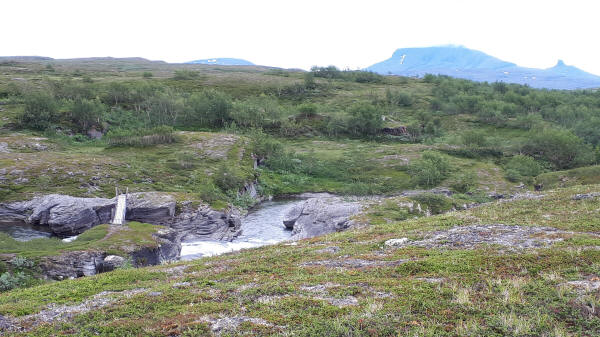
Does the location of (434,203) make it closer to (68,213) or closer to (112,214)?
(112,214)

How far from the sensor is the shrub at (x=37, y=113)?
305 ft

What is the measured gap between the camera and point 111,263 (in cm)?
A: 3181

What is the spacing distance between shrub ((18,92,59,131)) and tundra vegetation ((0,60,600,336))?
35cm

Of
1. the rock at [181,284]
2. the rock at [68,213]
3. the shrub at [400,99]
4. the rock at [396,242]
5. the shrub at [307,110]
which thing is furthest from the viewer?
the shrub at [400,99]

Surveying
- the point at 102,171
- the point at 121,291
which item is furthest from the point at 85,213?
the point at 121,291

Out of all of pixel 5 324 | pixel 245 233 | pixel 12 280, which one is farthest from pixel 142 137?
pixel 5 324

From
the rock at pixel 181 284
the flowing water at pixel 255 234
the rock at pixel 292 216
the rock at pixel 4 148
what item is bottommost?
the flowing water at pixel 255 234

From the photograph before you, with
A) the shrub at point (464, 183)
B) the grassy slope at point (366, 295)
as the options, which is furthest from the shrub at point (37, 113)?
the shrub at point (464, 183)

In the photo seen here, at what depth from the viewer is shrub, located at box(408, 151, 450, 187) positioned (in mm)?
79938

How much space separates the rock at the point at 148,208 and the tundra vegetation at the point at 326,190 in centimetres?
520

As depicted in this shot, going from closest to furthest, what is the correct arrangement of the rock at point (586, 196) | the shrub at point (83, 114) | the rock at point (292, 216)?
1. the rock at point (586, 196)
2. the rock at point (292, 216)
3. the shrub at point (83, 114)

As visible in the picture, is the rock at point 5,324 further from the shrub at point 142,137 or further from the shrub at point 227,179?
the shrub at point 142,137

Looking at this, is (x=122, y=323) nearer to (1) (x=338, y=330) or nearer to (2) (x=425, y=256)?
(1) (x=338, y=330)

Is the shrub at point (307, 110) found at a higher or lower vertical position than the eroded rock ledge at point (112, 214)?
higher
